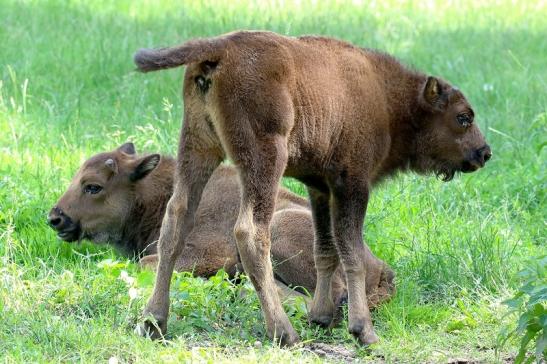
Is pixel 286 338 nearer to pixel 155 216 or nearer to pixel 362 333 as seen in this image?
pixel 362 333

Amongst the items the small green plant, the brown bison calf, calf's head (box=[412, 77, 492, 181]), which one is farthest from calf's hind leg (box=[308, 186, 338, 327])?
the small green plant

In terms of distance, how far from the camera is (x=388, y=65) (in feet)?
25.2

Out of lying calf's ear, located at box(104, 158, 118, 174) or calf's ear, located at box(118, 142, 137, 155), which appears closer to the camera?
lying calf's ear, located at box(104, 158, 118, 174)

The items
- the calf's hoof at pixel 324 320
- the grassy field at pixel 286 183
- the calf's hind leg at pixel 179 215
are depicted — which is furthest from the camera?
the calf's hoof at pixel 324 320

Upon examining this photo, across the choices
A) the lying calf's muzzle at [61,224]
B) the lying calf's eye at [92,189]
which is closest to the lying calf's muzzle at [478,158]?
the lying calf's eye at [92,189]

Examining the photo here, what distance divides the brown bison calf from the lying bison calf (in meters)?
0.64

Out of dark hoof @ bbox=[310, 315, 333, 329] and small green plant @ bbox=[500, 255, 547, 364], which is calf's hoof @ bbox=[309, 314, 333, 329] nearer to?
dark hoof @ bbox=[310, 315, 333, 329]

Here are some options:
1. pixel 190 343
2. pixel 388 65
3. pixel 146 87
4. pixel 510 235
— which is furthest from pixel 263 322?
pixel 146 87

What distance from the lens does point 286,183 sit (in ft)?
31.6

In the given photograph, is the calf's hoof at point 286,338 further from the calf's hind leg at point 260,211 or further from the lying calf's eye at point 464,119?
→ the lying calf's eye at point 464,119

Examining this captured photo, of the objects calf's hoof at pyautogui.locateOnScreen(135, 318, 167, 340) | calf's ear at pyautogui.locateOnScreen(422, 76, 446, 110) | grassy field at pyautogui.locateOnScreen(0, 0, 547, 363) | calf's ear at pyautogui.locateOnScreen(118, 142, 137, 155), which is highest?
calf's ear at pyautogui.locateOnScreen(422, 76, 446, 110)

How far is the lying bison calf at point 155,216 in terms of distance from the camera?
26.7ft

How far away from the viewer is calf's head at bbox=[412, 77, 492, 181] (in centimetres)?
772

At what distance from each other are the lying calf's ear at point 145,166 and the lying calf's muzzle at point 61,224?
65 cm
